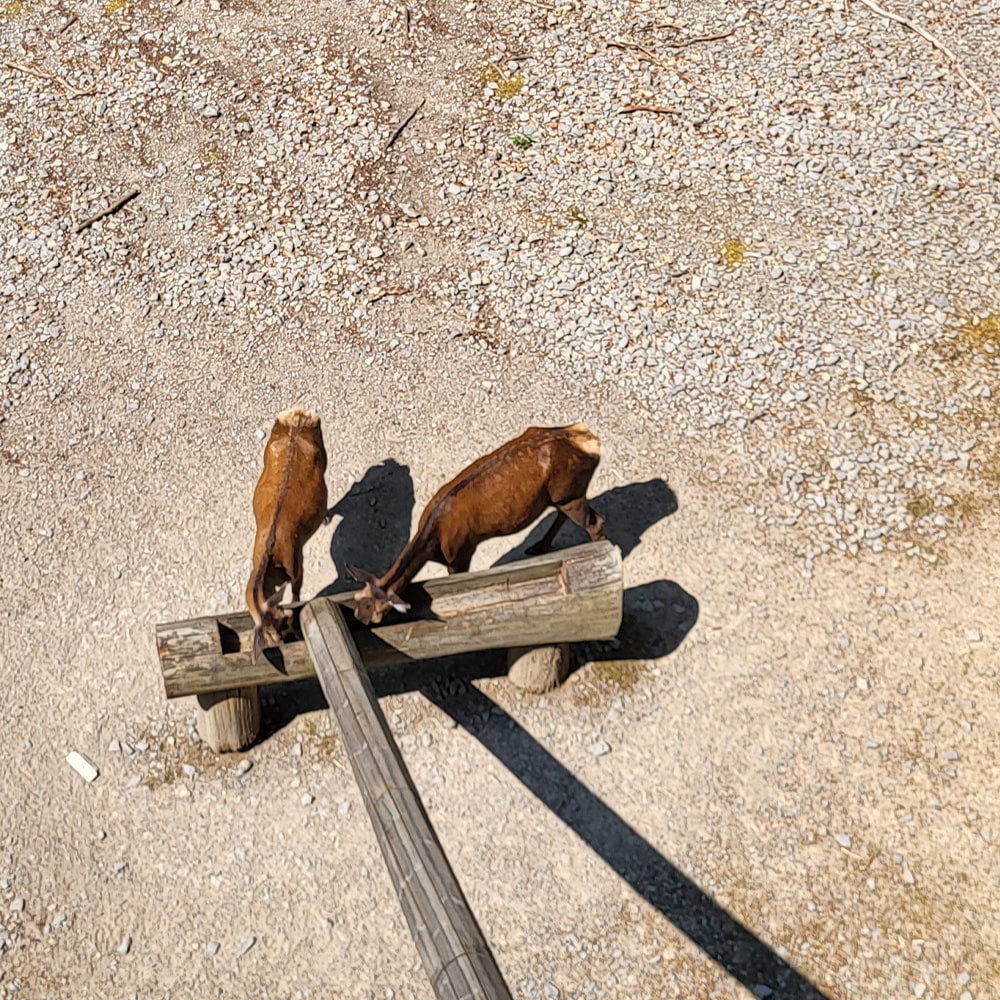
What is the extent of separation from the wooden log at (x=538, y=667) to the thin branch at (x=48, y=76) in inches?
313

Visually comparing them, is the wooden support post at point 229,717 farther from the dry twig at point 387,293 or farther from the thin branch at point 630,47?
the thin branch at point 630,47

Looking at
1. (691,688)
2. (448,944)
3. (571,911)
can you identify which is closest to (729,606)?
(691,688)

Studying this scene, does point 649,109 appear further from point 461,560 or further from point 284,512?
point 284,512

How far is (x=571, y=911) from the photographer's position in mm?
6070

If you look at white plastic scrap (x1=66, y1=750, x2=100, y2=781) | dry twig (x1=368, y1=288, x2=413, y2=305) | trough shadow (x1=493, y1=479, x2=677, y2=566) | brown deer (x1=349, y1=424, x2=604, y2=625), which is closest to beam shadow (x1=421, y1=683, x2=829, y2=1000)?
brown deer (x1=349, y1=424, x2=604, y2=625)

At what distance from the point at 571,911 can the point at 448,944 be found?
2136 millimetres

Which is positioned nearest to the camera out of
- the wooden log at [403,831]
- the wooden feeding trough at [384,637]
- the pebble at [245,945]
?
the wooden log at [403,831]

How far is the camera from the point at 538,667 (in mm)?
6734

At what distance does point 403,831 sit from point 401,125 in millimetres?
7780

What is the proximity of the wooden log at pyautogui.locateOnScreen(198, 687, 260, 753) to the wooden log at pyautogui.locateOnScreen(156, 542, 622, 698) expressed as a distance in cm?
20

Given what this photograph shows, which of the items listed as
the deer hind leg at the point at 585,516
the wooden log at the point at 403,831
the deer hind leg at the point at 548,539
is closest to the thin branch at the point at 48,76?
the deer hind leg at the point at 548,539

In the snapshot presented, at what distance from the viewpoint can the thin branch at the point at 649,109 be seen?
10.2 m

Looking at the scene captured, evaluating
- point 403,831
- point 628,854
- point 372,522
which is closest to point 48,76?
point 372,522

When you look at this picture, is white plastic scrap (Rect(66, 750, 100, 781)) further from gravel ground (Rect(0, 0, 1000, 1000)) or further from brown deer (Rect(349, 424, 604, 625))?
brown deer (Rect(349, 424, 604, 625))
